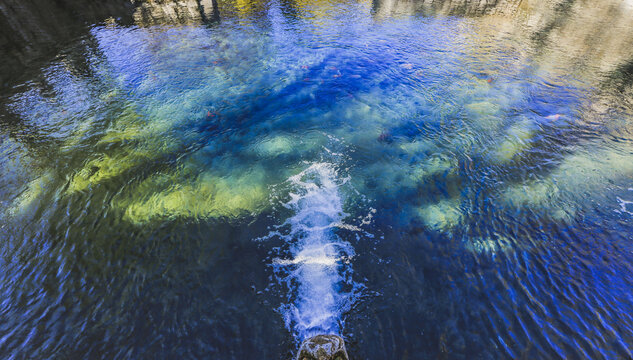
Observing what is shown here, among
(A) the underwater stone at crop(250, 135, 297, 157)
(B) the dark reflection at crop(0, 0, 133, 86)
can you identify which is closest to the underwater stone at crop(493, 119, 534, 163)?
(A) the underwater stone at crop(250, 135, 297, 157)

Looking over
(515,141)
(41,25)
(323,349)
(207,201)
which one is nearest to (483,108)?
(515,141)

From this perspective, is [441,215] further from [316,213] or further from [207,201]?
[207,201]

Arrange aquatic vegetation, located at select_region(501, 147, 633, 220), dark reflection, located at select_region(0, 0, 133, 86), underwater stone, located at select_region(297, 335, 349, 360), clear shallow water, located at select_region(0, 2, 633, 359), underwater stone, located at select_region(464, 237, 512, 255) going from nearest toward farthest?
1. underwater stone, located at select_region(297, 335, 349, 360)
2. clear shallow water, located at select_region(0, 2, 633, 359)
3. underwater stone, located at select_region(464, 237, 512, 255)
4. aquatic vegetation, located at select_region(501, 147, 633, 220)
5. dark reflection, located at select_region(0, 0, 133, 86)

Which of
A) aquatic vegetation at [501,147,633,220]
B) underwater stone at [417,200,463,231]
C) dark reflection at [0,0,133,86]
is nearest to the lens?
underwater stone at [417,200,463,231]

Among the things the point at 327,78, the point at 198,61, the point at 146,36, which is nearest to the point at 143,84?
the point at 198,61

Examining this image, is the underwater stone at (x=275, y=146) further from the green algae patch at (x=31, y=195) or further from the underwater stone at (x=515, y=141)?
the underwater stone at (x=515, y=141)

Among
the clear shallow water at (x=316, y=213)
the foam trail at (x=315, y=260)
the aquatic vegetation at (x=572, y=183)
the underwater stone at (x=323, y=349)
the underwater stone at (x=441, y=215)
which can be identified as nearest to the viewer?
the underwater stone at (x=323, y=349)

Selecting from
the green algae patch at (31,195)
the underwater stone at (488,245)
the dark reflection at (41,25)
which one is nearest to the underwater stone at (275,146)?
the underwater stone at (488,245)

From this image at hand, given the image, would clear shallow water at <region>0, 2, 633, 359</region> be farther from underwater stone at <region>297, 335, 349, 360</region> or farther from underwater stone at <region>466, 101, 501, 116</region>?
Result: underwater stone at <region>297, 335, 349, 360</region>
